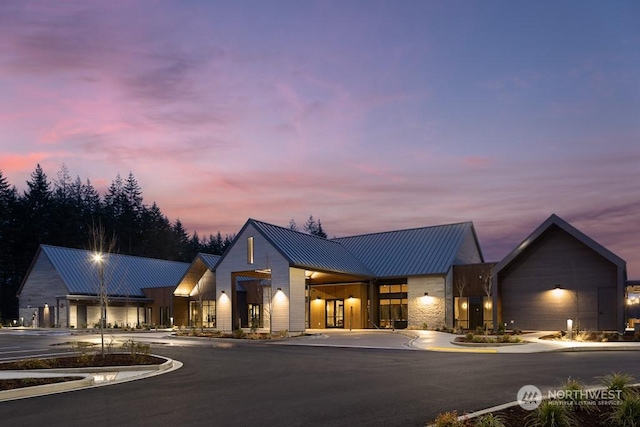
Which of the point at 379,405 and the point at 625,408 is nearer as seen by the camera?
the point at 625,408

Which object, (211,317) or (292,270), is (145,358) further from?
(211,317)

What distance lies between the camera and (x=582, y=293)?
114 ft

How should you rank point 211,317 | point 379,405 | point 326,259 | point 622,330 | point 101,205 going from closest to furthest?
point 379,405 → point 622,330 → point 326,259 → point 211,317 → point 101,205

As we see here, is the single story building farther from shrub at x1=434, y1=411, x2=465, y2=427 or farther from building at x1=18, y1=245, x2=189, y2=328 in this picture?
shrub at x1=434, y1=411, x2=465, y2=427

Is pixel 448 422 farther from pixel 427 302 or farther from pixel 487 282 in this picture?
pixel 427 302

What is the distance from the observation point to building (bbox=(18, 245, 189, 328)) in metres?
55.2

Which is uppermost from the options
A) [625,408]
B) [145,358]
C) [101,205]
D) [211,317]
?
[101,205]

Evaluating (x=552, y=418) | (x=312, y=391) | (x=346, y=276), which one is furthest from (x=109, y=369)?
(x=346, y=276)

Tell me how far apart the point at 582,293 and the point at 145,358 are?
2659 cm

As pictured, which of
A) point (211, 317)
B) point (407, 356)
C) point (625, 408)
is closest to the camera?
point (625, 408)

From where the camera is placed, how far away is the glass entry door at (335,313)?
4706cm

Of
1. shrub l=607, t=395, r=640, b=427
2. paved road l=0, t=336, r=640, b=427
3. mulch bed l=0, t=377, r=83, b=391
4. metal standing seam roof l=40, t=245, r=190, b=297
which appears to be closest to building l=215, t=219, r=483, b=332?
metal standing seam roof l=40, t=245, r=190, b=297

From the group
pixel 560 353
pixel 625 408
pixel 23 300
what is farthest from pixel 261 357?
pixel 23 300

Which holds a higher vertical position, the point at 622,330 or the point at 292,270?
the point at 292,270
